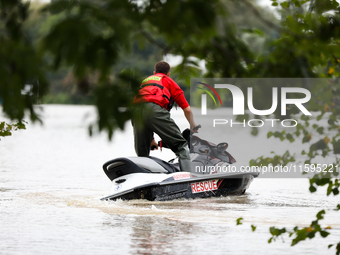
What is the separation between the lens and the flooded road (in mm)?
6281

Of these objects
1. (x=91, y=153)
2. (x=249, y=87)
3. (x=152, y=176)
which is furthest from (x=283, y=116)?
(x=91, y=153)

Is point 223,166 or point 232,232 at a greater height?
point 223,166

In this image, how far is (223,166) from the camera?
31.4 feet

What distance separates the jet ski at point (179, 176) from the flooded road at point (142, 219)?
13 centimetres

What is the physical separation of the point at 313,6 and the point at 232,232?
3823 millimetres

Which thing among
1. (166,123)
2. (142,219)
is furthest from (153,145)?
(142,219)

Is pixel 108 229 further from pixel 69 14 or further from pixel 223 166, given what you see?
pixel 69 14

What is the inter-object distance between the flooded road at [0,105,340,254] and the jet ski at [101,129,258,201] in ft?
0.42

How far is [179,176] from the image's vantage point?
29.2 feet

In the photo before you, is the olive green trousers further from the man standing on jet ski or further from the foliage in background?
the foliage in background

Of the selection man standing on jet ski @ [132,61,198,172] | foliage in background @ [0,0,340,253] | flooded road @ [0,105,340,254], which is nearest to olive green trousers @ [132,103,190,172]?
man standing on jet ski @ [132,61,198,172]

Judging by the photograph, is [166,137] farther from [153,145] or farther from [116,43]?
[116,43]

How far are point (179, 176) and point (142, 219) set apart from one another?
1.31 m

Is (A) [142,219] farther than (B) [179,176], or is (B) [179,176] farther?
(B) [179,176]
